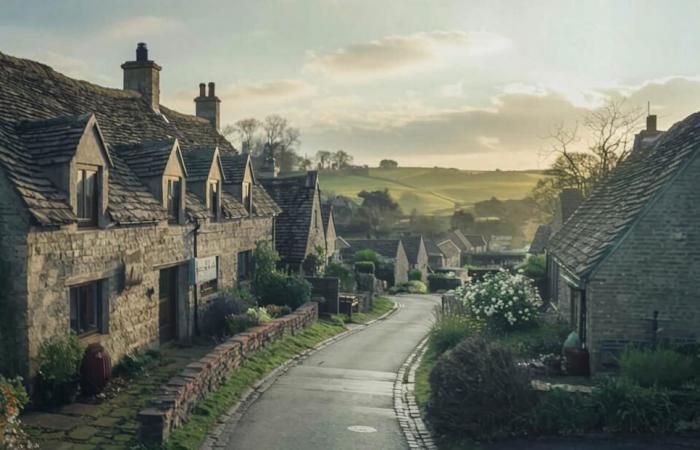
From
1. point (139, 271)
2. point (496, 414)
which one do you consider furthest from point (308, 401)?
point (139, 271)

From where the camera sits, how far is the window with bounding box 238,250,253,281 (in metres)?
23.2

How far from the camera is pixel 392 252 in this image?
60969 mm

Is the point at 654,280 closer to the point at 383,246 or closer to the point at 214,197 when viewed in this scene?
the point at 214,197

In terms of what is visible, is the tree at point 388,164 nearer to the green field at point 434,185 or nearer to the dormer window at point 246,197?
the green field at point 434,185

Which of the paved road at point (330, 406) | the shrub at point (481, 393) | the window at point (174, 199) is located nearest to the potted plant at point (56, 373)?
the paved road at point (330, 406)

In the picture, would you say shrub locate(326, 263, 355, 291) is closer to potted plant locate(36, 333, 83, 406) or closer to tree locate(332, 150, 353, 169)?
potted plant locate(36, 333, 83, 406)

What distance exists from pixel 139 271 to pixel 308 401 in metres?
5.40

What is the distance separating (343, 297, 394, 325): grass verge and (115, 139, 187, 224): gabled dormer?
1153 centimetres

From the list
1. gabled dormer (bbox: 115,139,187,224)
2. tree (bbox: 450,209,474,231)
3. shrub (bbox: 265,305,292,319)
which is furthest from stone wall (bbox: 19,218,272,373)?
tree (bbox: 450,209,474,231)

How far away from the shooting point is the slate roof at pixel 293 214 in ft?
97.5

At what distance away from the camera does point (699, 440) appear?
33.3 feet


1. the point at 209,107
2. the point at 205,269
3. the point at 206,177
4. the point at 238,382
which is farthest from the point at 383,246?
the point at 238,382

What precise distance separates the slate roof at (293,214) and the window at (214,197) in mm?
8806

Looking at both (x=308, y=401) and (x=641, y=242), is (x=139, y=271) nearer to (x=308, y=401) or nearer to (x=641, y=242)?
(x=308, y=401)
